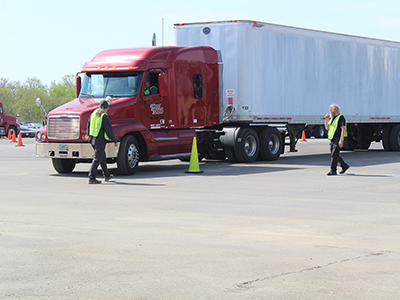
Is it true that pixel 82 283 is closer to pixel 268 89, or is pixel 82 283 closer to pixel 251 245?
pixel 251 245

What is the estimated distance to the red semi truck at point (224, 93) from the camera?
17.2 metres

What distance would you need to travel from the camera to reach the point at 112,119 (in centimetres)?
1698

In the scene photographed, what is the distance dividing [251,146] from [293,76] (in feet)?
9.85

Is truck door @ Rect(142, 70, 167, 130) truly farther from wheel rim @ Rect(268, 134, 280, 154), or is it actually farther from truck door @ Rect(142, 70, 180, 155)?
wheel rim @ Rect(268, 134, 280, 154)

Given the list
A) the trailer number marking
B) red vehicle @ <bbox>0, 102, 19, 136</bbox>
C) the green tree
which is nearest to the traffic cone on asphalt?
the trailer number marking

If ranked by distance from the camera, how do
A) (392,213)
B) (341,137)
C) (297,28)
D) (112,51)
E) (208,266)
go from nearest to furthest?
(208,266)
(392,213)
(341,137)
(112,51)
(297,28)

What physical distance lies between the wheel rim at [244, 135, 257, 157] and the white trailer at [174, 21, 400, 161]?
0.41 meters

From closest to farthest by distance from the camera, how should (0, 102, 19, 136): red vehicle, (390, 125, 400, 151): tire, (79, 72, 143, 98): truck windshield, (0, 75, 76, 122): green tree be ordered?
1. (79, 72, 143, 98): truck windshield
2. (390, 125, 400, 151): tire
3. (0, 102, 19, 136): red vehicle
4. (0, 75, 76, 122): green tree

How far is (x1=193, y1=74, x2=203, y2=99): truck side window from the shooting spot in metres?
20.0

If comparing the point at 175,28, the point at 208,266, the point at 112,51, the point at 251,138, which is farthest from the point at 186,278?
the point at 175,28

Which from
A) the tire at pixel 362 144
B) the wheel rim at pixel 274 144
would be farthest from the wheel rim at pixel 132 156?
the tire at pixel 362 144

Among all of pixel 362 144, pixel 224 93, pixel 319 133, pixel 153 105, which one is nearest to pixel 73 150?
pixel 153 105

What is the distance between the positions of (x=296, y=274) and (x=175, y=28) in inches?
657

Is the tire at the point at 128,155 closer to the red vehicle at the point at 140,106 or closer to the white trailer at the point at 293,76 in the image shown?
the red vehicle at the point at 140,106
